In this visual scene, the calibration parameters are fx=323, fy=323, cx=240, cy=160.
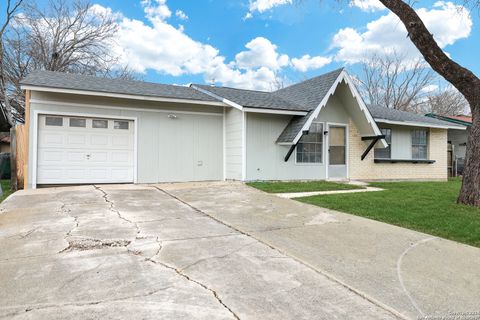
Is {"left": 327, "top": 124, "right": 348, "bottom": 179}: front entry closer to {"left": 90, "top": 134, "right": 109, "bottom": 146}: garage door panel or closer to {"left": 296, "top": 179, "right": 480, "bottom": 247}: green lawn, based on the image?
{"left": 296, "top": 179, "right": 480, "bottom": 247}: green lawn

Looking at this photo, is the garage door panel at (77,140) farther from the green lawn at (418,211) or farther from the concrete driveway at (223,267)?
the green lawn at (418,211)

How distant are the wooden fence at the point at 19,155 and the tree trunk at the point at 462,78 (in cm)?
1095

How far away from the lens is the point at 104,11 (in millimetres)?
22672

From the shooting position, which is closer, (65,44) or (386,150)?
(386,150)

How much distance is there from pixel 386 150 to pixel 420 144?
2.34 m

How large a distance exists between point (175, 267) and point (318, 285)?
148cm

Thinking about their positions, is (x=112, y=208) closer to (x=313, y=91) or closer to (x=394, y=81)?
(x=313, y=91)

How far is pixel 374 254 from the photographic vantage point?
408cm

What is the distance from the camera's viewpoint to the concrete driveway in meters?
2.61

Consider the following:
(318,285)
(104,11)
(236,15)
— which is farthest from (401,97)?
(318,285)

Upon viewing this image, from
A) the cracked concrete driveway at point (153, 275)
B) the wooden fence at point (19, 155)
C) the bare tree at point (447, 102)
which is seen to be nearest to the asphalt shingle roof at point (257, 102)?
the cracked concrete driveway at point (153, 275)

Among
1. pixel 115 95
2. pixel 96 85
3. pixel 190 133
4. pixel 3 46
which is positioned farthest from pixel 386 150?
pixel 3 46

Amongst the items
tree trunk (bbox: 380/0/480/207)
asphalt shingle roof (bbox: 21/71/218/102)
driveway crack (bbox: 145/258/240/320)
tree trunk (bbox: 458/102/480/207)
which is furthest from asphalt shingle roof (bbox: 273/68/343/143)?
driveway crack (bbox: 145/258/240/320)

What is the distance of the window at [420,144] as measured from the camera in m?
15.3
